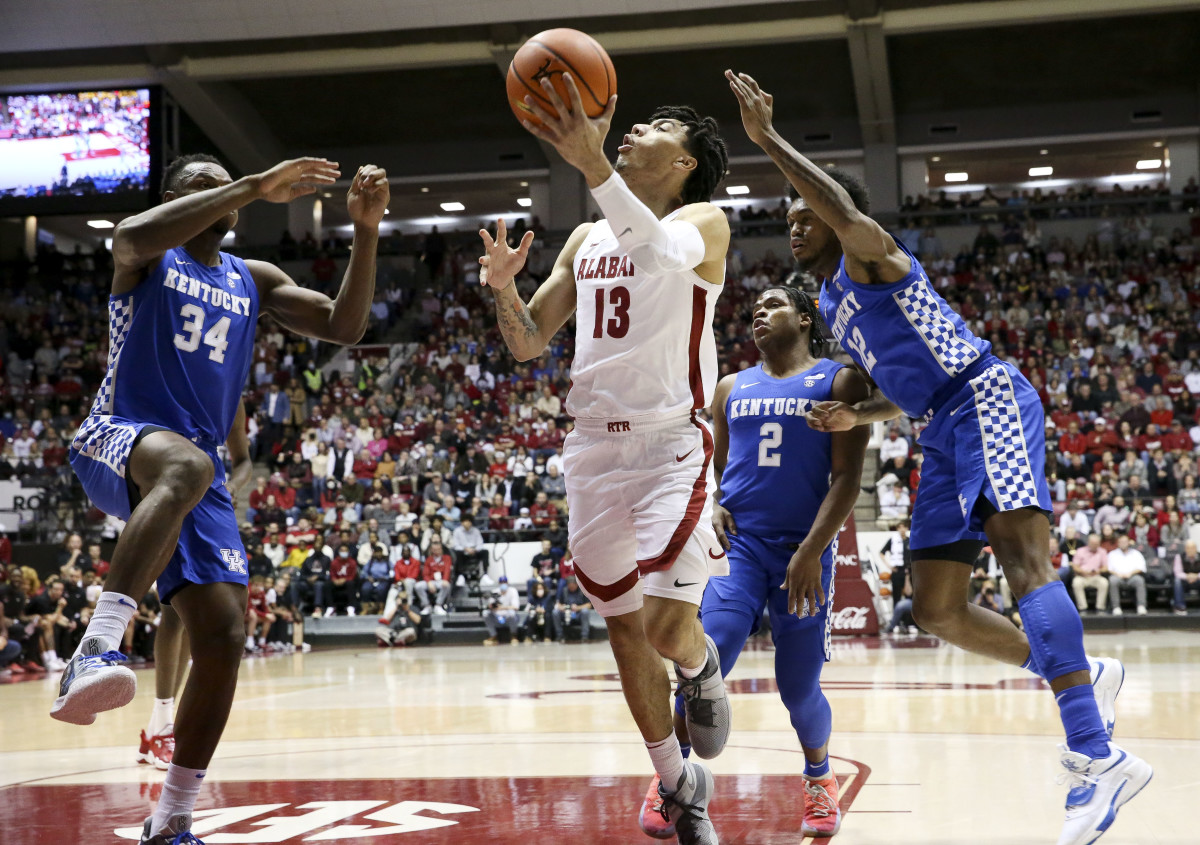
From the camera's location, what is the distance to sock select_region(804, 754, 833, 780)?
13.9 feet

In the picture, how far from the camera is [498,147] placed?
29.3 meters

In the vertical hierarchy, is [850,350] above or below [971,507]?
above

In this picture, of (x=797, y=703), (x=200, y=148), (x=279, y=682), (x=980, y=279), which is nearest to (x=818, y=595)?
(x=797, y=703)

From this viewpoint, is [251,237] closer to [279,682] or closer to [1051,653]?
[279,682]

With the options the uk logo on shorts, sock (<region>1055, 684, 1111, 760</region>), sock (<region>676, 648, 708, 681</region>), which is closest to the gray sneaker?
sock (<region>676, 648, 708, 681</region>)

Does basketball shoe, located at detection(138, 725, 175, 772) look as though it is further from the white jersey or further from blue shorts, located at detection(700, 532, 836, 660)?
the white jersey

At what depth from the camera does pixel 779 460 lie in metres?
4.73

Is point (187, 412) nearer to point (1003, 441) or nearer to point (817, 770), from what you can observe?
point (817, 770)

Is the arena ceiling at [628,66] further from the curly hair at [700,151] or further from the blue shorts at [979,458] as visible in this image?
the blue shorts at [979,458]

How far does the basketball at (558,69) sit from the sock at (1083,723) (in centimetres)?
233

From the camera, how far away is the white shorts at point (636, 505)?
149 inches

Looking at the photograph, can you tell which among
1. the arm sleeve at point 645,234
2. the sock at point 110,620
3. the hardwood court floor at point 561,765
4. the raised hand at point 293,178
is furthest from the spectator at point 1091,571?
the sock at point 110,620

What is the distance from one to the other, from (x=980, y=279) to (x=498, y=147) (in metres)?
12.3

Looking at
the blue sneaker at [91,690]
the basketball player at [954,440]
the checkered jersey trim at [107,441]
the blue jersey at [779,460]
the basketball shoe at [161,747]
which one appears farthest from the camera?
the basketball shoe at [161,747]
